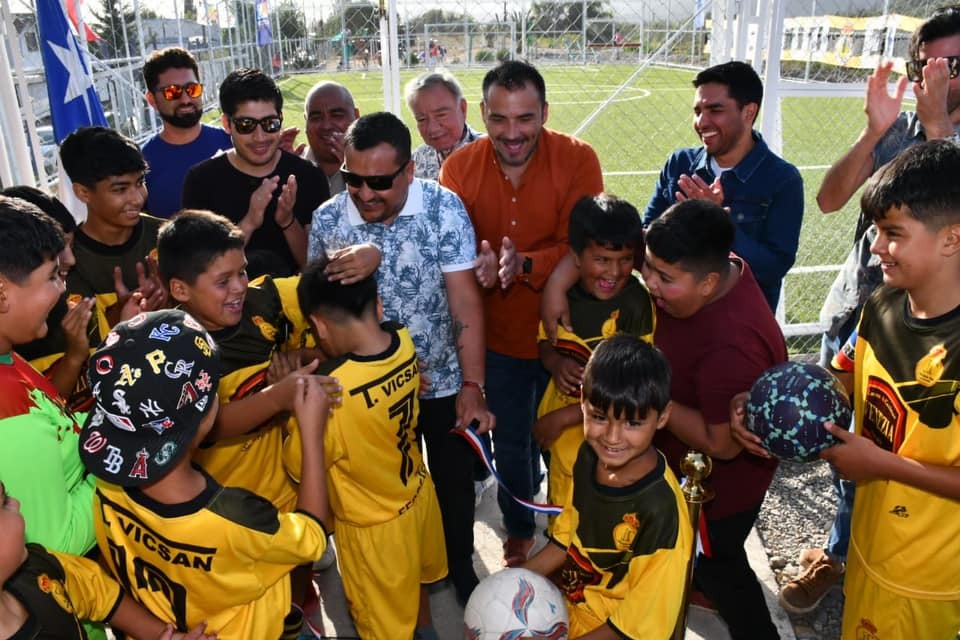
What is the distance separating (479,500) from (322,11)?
18.5ft

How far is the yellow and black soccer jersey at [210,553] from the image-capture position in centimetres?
205

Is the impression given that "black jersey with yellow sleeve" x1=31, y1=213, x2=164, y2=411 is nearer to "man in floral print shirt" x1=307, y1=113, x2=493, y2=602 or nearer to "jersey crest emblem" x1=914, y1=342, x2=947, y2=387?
"man in floral print shirt" x1=307, y1=113, x2=493, y2=602

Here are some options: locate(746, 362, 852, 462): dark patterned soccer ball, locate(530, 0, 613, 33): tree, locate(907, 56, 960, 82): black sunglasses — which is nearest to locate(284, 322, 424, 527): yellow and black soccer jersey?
locate(746, 362, 852, 462): dark patterned soccer ball

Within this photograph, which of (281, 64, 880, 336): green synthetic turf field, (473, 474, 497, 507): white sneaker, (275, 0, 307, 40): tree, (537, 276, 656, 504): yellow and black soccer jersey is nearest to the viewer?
(537, 276, 656, 504): yellow and black soccer jersey

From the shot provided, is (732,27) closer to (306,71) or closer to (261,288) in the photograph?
(261,288)

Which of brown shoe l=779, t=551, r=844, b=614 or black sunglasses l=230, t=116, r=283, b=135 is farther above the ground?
black sunglasses l=230, t=116, r=283, b=135

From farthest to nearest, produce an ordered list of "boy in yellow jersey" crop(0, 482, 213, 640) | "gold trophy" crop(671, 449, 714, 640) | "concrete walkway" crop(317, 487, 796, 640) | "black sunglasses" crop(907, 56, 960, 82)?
1. "concrete walkway" crop(317, 487, 796, 640)
2. "black sunglasses" crop(907, 56, 960, 82)
3. "gold trophy" crop(671, 449, 714, 640)
4. "boy in yellow jersey" crop(0, 482, 213, 640)

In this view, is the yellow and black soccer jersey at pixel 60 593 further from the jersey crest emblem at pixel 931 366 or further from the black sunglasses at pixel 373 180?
the jersey crest emblem at pixel 931 366

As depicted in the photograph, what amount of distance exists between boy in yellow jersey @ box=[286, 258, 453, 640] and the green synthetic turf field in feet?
→ 17.4

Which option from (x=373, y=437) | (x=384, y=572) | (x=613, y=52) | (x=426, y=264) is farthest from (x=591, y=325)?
(x=613, y=52)

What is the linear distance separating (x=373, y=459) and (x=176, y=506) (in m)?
0.97

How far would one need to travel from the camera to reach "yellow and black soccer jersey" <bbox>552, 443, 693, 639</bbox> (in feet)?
7.49

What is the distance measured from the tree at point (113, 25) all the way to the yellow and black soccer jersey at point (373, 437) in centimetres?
1320

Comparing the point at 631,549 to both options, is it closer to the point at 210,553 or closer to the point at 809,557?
the point at 210,553
